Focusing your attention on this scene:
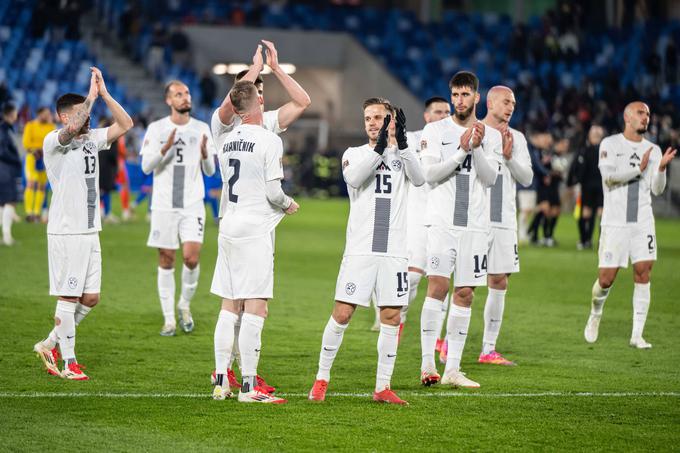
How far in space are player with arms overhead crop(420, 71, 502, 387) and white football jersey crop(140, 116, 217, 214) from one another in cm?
309

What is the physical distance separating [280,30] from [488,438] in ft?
113

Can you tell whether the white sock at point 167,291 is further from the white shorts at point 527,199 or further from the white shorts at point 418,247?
the white shorts at point 527,199

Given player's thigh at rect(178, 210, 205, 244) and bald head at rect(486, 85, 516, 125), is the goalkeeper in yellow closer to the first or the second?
player's thigh at rect(178, 210, 205, 244)

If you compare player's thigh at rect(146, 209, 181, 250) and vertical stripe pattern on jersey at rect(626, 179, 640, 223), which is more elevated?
vertical stripe pattern on jersey at rect(626, 179, 640, 223)

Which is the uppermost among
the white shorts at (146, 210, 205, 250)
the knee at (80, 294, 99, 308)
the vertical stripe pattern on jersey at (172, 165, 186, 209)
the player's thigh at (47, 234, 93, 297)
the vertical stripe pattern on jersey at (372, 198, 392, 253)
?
the vertical stripe pattern on jersey at (172, 165, 186, 209)

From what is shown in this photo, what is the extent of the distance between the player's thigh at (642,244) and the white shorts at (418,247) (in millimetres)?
2072

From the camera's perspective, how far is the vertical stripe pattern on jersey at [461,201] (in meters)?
9.19

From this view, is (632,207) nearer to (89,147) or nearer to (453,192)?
(453,192)

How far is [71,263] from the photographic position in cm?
915

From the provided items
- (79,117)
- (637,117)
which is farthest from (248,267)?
(637,117)

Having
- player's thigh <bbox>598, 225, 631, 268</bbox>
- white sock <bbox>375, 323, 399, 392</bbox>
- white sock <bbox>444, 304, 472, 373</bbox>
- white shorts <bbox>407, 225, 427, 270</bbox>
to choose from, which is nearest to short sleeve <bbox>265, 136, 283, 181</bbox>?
white sock <bbox>375, 323, 399, 392</bbox>

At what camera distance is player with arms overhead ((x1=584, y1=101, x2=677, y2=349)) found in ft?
36.9

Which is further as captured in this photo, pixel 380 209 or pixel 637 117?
pixel 637 117

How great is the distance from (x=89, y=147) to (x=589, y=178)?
1328cm
